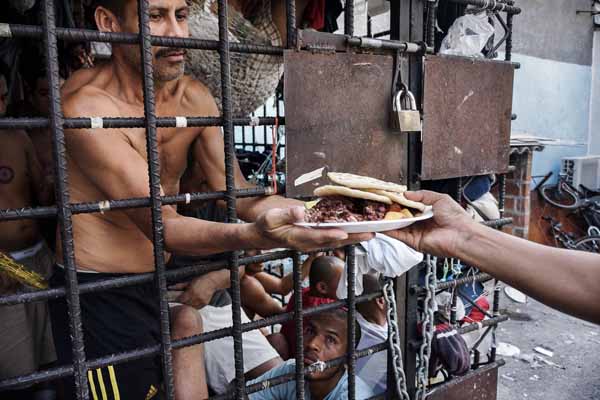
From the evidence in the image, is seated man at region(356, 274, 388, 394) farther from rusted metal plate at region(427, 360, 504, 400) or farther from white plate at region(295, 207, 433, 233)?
white plate at region(295, 207, 433, 233)

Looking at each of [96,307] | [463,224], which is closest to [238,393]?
[96,307]

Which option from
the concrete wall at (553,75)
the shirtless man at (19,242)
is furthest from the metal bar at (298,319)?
the concrete wall at (553,75)

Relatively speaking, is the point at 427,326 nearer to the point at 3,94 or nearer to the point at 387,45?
the point at 387,45

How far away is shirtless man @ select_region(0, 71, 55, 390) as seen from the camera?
2.73m

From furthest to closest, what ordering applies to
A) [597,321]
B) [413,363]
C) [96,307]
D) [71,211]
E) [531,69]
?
[531,69], [413,363], [96,307], [71,211], [597,321]

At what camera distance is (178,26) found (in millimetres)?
1922

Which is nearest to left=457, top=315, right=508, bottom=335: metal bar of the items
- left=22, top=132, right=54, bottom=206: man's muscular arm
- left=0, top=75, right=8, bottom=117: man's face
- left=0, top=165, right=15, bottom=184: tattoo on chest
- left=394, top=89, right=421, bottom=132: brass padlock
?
left=394, top=89, right=421, bottom=132: brass padlock

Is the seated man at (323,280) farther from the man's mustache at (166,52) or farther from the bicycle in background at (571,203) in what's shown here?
the bicycle in background at (571,203)

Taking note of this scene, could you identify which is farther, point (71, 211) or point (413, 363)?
point (413, 363)

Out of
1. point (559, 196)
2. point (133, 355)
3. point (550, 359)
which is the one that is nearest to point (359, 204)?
point (133, 355)

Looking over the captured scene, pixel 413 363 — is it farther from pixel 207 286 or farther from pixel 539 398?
pixel 539 398

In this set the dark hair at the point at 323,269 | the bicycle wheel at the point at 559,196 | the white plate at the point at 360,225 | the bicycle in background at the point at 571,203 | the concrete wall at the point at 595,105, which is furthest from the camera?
the concrete wall at the point at 595,105

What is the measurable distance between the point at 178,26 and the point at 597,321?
177cm

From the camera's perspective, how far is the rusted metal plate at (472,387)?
2.41 m
